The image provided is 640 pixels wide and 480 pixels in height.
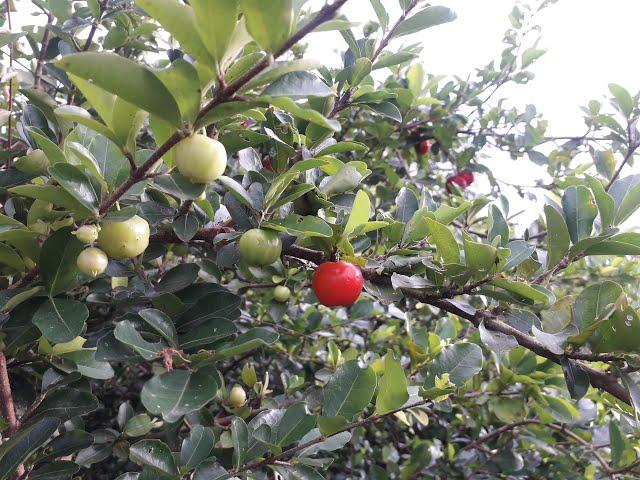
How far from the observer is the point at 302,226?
3.26ft

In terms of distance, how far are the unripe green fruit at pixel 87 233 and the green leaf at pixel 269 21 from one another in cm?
47

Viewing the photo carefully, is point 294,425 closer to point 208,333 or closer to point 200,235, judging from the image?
point 208,333

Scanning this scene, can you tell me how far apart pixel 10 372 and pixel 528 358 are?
1519 millimetres

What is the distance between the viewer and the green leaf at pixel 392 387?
3.25ft

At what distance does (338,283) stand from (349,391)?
0.23 metres

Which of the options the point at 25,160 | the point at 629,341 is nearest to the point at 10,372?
the point at 25,160

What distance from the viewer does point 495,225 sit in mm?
1215

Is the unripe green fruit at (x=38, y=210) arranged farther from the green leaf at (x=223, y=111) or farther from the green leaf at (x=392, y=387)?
the green leaf at (x=392, y=387)

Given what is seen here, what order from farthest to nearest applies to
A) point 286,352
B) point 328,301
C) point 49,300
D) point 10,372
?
point 286,352
point 10,372
point 328,301
point 49,300

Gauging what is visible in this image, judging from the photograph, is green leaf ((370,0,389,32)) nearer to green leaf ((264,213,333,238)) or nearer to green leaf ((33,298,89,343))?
green leaf ((264,213,333,238))

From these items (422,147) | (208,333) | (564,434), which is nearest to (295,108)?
(208,333)

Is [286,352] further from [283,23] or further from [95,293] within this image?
[283,23]

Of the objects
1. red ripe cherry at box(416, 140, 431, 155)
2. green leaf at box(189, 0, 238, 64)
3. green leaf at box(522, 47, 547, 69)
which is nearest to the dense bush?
green leaf at box(189, 0, 238, 64)

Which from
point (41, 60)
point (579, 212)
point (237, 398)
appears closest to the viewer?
point (579, 212)
